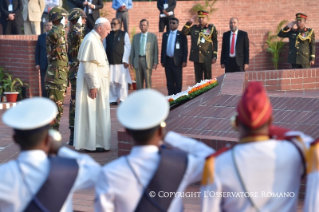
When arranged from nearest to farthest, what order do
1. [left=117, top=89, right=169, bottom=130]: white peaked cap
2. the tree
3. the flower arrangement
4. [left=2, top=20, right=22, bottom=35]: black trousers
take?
[left=117, top=89, right=169, bottom=130]: white peaked cap → the flower arrangement → [left=2, top=20, right=22, bottom=35]: black trousers → the tree

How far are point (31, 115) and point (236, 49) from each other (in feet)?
32.9

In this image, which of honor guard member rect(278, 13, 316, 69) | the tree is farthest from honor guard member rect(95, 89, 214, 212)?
the tree

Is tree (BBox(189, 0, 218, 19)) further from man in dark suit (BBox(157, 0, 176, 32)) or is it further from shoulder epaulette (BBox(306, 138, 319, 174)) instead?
shoulder epaulette (BBox(306, 138, 319, 174))

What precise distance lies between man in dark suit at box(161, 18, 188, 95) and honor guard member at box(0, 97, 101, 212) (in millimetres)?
9711

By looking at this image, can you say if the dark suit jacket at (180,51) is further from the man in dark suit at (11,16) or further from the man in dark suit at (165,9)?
the man in dark suit at (11,16)

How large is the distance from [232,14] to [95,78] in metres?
13.3

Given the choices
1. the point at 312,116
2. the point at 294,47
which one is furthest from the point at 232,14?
the point at 312,116

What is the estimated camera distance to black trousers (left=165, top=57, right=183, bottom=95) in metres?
13.0

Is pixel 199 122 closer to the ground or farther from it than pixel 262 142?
closer to the ground

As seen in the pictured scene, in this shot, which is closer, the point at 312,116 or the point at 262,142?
the point at 262,142

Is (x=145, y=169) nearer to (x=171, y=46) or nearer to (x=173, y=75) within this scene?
(x=171, y=46)

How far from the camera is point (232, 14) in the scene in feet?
66.8

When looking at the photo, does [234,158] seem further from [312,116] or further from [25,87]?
[25,87]

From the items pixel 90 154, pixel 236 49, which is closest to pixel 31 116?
pixel 90 154
